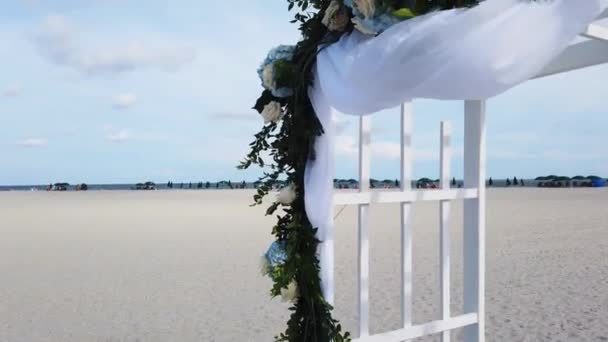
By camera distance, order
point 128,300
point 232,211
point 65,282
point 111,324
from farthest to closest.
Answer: point 232,211, point 65,282, point 128,300, point 111,324

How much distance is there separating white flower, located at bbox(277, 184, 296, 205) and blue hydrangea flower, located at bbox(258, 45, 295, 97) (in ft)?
1.18

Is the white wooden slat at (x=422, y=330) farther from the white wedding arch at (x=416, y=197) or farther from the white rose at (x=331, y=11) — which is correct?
the white rose at (x=331, y=11)

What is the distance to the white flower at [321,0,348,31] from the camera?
2025 millimetres

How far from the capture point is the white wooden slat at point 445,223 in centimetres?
298

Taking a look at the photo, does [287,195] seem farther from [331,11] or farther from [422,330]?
[422,330]

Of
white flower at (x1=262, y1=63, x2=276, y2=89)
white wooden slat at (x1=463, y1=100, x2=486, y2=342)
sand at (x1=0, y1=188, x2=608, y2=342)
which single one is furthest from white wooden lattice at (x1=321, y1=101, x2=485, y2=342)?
sand at (x1=0, y1=188, x2=608, y2=342)

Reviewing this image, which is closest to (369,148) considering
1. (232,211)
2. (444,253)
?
(444,253)

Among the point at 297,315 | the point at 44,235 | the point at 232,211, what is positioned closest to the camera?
the point at 297,315

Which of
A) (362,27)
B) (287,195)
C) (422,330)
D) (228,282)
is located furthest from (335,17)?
(228,282)

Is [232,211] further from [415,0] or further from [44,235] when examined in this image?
[415,0]

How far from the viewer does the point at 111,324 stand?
4.95 m

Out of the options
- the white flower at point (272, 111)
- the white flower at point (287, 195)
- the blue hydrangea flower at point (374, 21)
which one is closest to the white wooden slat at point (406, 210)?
the white flower at point (287, 195)

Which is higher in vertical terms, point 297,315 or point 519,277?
point 297,315

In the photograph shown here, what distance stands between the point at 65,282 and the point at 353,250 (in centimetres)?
387
